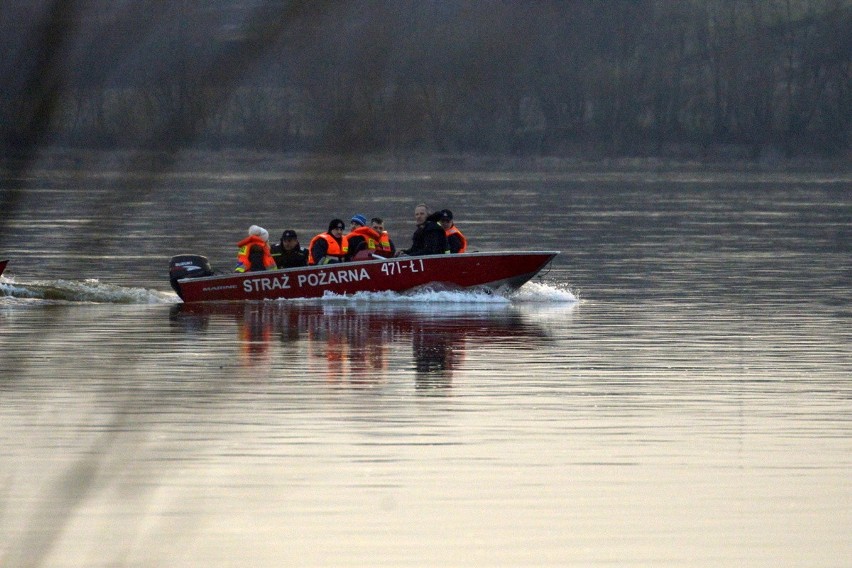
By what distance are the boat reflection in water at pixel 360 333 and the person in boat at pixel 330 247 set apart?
80 centimetres

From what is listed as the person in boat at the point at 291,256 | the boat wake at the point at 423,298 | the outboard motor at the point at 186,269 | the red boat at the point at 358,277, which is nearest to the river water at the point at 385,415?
the boat wake at the point at 423,298

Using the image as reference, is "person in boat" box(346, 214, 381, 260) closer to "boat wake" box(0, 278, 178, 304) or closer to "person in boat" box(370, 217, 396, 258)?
"person in boat" box(370, 217, 396, 258)

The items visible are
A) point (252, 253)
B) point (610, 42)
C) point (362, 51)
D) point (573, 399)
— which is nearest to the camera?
point (362, 51)

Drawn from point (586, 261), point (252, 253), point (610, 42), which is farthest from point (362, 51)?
point (586, 261)

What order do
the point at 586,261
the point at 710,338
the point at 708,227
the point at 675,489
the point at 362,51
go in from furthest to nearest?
the point at 708,227 → the point at 586,261 → the point at 710,338 → the point at 675,489 → the point at 362,51

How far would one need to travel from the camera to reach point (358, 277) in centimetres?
2786

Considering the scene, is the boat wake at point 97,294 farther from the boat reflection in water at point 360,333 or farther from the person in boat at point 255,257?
the person in boat at point 255,257

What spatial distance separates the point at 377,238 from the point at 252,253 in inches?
86.3

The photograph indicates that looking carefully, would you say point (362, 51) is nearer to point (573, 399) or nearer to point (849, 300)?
point (573, 399)

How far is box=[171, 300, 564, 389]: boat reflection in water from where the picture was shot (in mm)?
18906

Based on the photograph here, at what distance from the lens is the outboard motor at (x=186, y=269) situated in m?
28.2

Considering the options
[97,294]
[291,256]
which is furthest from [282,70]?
[97,294]

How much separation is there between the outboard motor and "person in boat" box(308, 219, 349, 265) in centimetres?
188

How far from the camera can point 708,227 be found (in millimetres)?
55781
